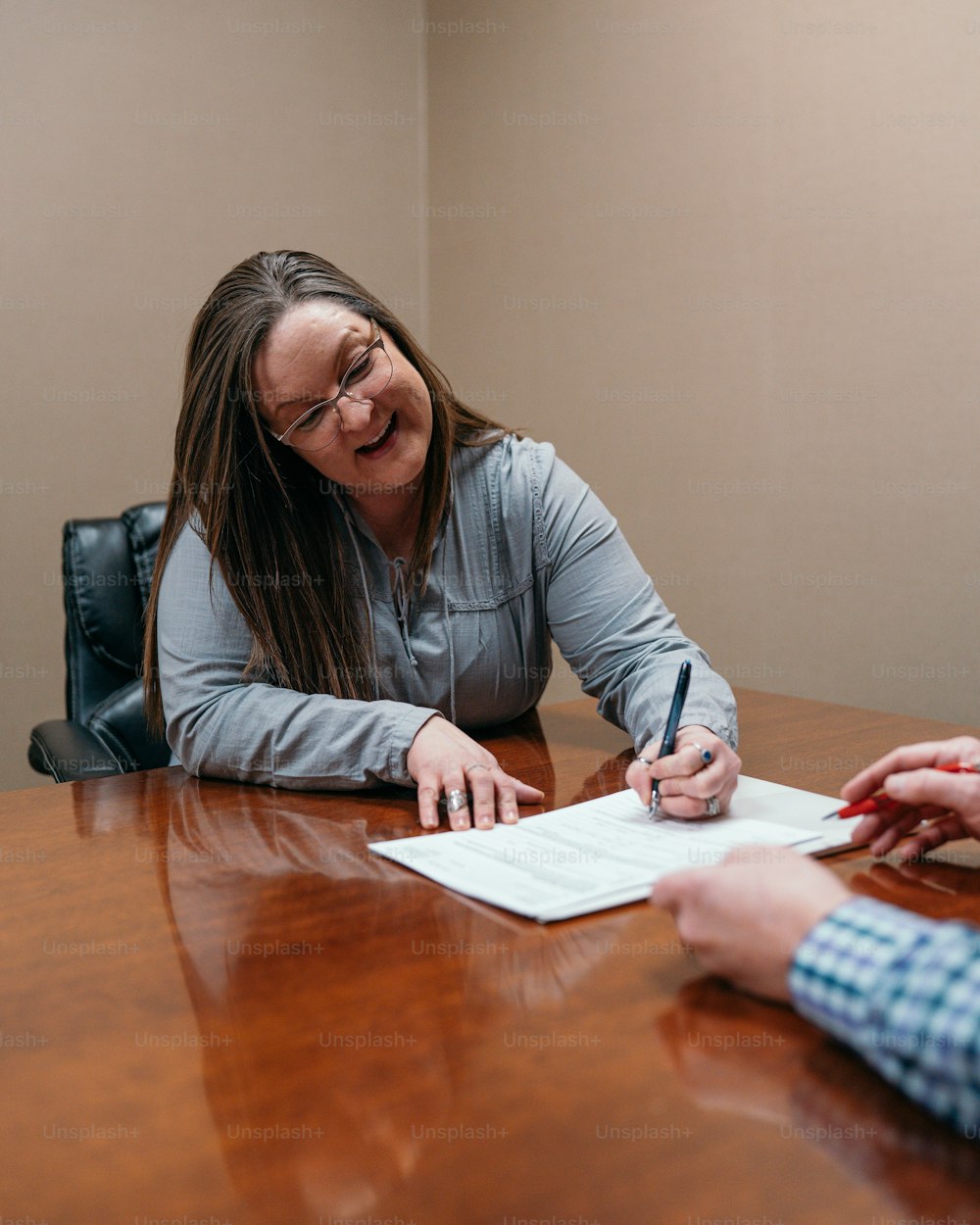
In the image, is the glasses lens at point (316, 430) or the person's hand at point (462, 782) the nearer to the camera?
the person's hand at point (462, 782)

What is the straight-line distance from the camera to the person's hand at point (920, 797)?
107 cm

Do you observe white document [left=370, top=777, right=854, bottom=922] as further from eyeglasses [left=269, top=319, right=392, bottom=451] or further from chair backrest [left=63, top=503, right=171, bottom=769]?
chair backrest [left=63, top=503, right=171, bottom=769]

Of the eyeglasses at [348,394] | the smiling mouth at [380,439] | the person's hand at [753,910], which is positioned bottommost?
the person's hand at [753,910]

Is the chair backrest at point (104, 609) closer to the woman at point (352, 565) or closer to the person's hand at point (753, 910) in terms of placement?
the woman at point (352, 565)

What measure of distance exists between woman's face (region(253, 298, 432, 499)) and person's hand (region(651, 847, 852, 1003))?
0.93 meters

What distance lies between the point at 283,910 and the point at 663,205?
267 cm

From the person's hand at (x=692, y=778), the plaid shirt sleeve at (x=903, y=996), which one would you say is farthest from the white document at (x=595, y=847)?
the plaid shirt sleeve at (x=903, y=996)

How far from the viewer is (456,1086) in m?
0.73

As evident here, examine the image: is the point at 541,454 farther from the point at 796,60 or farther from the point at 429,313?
the point at 429,313

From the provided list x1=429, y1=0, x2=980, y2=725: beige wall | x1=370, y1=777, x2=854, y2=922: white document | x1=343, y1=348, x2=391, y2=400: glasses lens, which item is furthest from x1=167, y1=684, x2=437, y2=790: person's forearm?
x1=429, y1=0, x2=980, y2=725: beige wall

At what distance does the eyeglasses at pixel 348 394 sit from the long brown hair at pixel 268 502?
81 millimetres

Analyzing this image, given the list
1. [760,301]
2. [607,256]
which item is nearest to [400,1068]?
[760,301]

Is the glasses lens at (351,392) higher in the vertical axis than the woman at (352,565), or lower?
higher

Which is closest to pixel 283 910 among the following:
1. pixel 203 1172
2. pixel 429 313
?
pixel 203 1172
